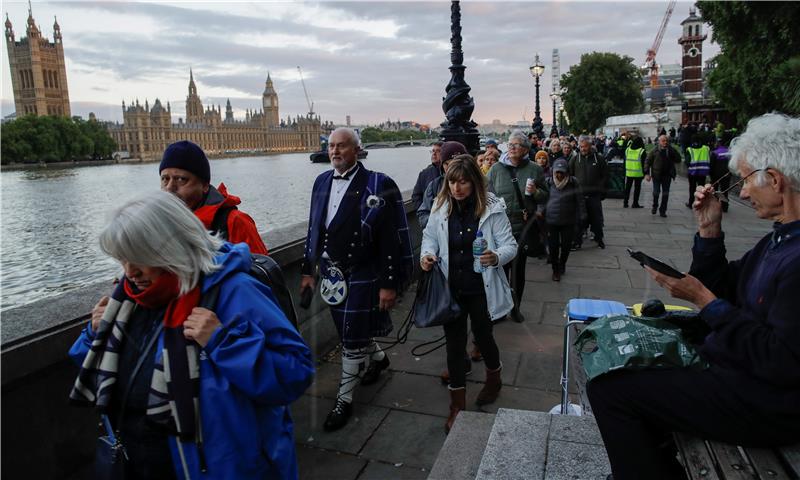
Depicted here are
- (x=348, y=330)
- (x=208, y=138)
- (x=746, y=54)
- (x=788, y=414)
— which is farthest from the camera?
(x=208, y=138)

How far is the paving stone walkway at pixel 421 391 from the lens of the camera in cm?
326

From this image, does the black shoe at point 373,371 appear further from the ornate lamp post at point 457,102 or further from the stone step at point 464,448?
the ornate lamp post at point 457,102

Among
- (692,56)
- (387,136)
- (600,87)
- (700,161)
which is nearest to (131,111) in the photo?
(387,136)

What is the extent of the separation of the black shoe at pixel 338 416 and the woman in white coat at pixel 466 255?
693 mm

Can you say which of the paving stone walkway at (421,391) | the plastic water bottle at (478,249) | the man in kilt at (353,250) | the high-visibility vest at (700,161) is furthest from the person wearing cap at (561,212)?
the high-visibility vest at (700,161)

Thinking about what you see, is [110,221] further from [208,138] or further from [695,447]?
[208,138]

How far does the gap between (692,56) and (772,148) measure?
89876mm

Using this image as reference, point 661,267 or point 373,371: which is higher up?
point 661,267

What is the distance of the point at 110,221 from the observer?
1641 mm

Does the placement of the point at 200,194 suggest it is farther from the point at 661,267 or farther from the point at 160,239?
the point at 661,267

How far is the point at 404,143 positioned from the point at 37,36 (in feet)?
185

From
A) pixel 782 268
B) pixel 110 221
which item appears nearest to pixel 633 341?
pixel 782 268

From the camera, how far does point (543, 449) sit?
2.70 m

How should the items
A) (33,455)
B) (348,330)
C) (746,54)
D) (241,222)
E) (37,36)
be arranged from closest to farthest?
(33,455) < (241,222) < (348,330) < (746,54) < (37,36)
